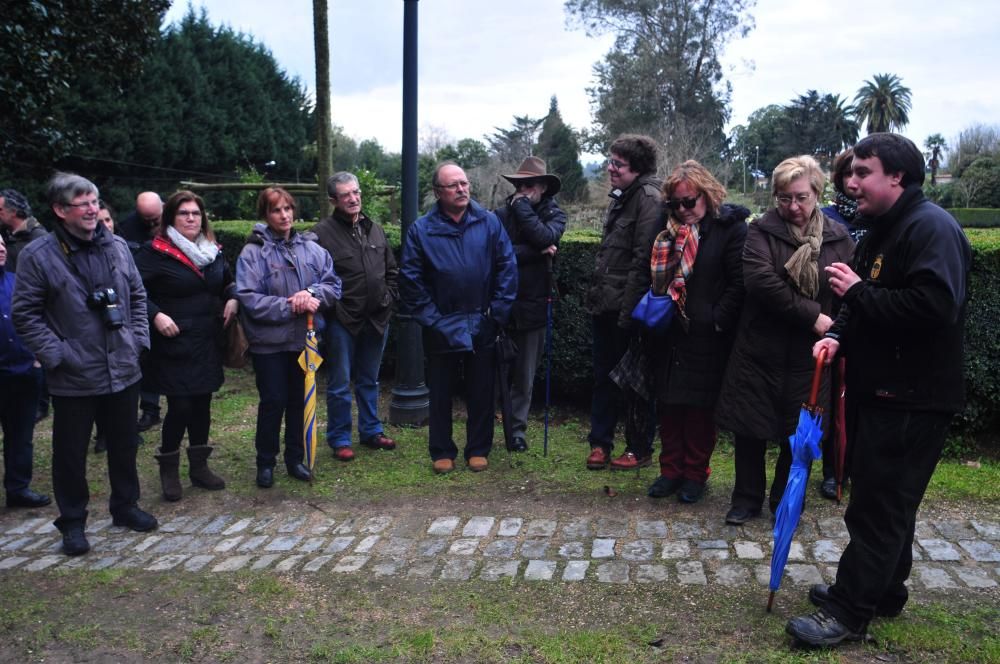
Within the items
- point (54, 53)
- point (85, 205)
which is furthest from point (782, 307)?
point (54, 53)

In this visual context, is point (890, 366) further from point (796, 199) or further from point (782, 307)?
point (796, 199)

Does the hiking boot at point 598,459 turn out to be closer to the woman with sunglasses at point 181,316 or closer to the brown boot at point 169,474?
the woman with sunglasses at point 181,316

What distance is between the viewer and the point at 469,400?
234 inches

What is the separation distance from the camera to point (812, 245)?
4445 millimetres

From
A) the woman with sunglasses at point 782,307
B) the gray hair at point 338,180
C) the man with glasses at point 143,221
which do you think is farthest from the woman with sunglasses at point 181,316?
the woman with sunglasses at point 782,307

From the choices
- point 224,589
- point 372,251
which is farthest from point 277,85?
point 224,589

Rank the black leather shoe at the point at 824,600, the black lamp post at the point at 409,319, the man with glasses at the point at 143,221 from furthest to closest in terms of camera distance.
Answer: the black lamp post at the point at 409,319 < the man with glasses at the point at 143,221 < the black leather shoe at the point at 824,600

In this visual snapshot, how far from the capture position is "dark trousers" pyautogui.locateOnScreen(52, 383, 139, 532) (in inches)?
187

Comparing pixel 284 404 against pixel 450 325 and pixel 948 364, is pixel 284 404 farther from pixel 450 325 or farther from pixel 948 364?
pixel 948 364

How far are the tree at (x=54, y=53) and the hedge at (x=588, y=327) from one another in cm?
319

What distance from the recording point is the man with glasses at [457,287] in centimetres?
568

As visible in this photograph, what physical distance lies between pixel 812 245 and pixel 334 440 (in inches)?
143

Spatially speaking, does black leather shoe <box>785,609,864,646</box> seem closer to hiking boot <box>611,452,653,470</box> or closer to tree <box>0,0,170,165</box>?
hiking boot <box>611,452,653,470</box>

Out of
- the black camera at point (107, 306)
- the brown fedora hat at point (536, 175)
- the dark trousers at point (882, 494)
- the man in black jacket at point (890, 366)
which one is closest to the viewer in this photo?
the man in black jacket at point (890, 366)
